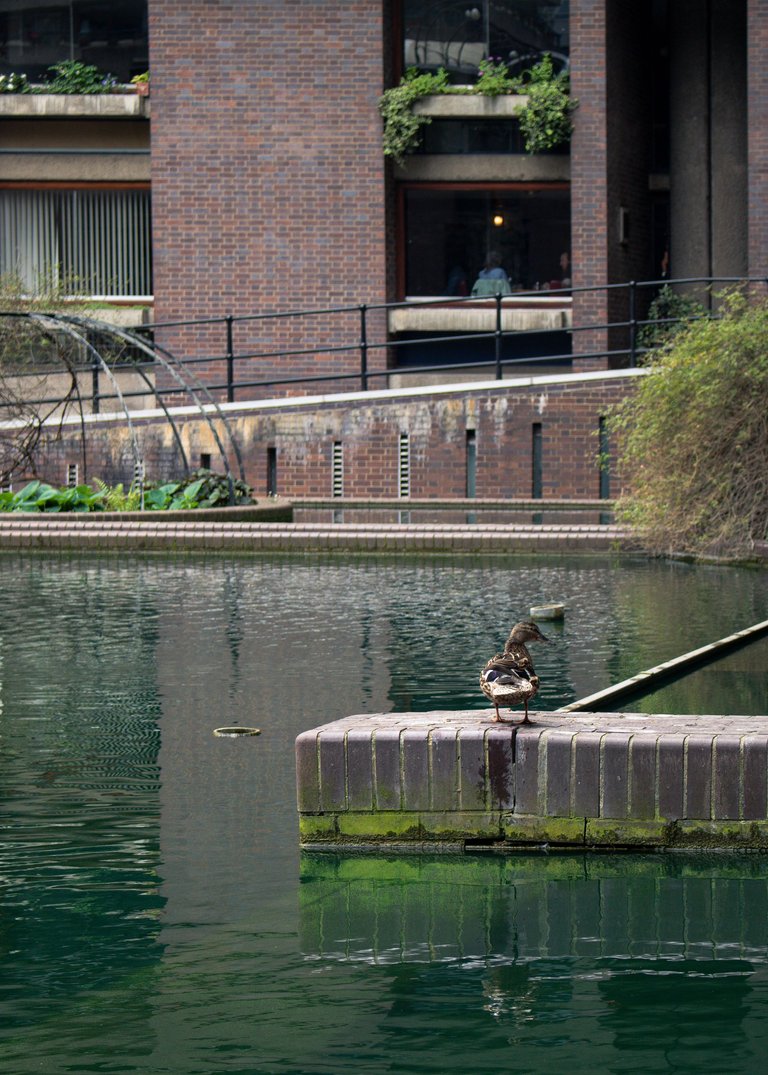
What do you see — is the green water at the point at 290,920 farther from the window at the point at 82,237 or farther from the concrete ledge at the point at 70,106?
the window at the point at 82,237

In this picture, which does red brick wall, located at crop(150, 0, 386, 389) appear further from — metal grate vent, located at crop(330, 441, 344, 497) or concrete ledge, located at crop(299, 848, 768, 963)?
concrete ledge, located at crop(299, 848, 768, 963)

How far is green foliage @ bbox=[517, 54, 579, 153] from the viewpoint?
27.0 meters

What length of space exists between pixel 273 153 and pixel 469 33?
3.70 m

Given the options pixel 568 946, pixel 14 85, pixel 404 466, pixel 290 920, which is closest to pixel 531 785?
pixel 568 946

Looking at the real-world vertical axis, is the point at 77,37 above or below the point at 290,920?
above

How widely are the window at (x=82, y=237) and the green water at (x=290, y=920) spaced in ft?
66.3

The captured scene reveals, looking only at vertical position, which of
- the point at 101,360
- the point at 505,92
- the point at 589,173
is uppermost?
the point at 505,92

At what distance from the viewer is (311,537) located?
17.1 metres

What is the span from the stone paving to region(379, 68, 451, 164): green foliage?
10953mm

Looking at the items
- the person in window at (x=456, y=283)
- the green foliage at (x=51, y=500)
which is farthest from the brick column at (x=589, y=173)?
the green foliage at (x=51, y=500)

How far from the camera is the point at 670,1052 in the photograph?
489 cm

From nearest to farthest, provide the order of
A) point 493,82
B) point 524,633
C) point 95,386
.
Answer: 1. point 524,633
2. point 95,386
3. point 493,82

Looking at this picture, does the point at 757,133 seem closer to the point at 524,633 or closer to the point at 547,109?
the point at 547,109

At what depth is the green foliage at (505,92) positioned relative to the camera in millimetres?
27078
